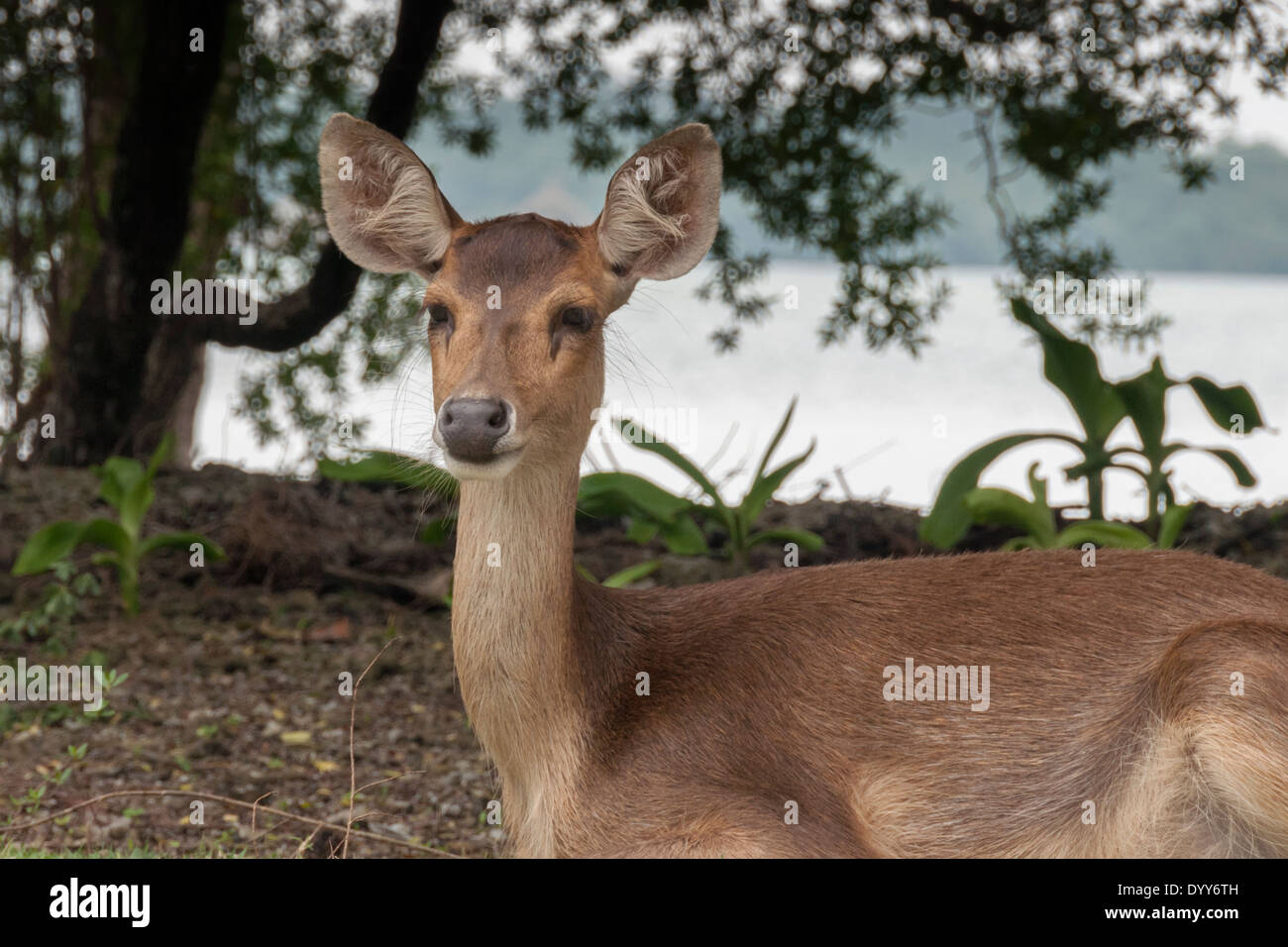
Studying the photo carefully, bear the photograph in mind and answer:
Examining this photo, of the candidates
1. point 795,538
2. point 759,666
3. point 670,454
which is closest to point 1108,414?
point 795,538

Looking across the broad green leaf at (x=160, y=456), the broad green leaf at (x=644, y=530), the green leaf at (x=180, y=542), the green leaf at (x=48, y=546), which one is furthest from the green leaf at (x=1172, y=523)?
the green leaf at (x=48, y=546)

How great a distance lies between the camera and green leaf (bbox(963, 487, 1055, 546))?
653 cm

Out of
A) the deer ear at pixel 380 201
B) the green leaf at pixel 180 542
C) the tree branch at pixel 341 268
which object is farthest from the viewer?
the tree branch at pixel 341 268

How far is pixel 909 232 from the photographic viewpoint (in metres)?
8.12

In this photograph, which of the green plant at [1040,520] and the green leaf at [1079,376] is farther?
the green leaf at [1079,376]

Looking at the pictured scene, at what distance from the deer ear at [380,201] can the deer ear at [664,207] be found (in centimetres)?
48

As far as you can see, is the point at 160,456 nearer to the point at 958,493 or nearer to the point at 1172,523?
the point at 958,493

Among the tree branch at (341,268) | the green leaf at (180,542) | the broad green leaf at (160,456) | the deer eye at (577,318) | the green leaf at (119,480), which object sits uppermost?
the tree branch at (341,268)

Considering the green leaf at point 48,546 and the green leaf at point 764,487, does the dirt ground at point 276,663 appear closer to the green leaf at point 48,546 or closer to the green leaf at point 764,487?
the green leaf at point 48,546

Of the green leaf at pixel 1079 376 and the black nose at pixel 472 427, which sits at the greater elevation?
the green leaf at pixel 1079 376

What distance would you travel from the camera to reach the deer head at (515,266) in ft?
11.6

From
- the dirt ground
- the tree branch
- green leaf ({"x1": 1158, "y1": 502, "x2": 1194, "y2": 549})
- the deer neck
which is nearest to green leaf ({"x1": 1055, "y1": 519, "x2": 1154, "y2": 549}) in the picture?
green leaf ({"x1": 1158, "y1": 502, "x2": 1194, "y2": 549})

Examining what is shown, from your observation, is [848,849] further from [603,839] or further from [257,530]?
[257,530]
